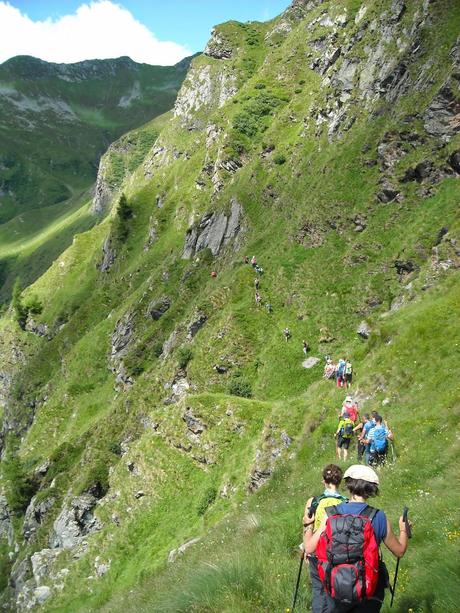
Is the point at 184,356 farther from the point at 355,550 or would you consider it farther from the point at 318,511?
the point at 355,550

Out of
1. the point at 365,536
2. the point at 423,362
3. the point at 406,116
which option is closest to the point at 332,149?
the point at 406,116

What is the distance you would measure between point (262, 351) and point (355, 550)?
165ft

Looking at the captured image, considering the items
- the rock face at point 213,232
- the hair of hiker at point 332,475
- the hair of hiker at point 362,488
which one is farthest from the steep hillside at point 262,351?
the hair of hiker at point 332,475

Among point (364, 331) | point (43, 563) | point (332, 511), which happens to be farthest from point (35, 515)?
point (332, 511)

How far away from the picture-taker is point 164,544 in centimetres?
3291

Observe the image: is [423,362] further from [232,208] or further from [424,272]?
[232,208]

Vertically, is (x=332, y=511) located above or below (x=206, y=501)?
above

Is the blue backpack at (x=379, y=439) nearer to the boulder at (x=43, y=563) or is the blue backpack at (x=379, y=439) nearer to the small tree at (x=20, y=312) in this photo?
the boulder at (x=43, y=563)

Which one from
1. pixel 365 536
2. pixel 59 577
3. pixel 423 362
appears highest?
pixel 365 536

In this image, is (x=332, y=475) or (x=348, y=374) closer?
(x=332, y=475)

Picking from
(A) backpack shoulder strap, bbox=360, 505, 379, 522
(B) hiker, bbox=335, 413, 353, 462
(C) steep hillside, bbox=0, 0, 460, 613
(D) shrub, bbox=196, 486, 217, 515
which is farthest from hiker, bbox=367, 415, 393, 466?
(D) shrub, bbox=196, 486, 217, 515

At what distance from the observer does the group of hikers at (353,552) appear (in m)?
6.71

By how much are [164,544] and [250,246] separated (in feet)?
161

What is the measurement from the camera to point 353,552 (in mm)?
6773
